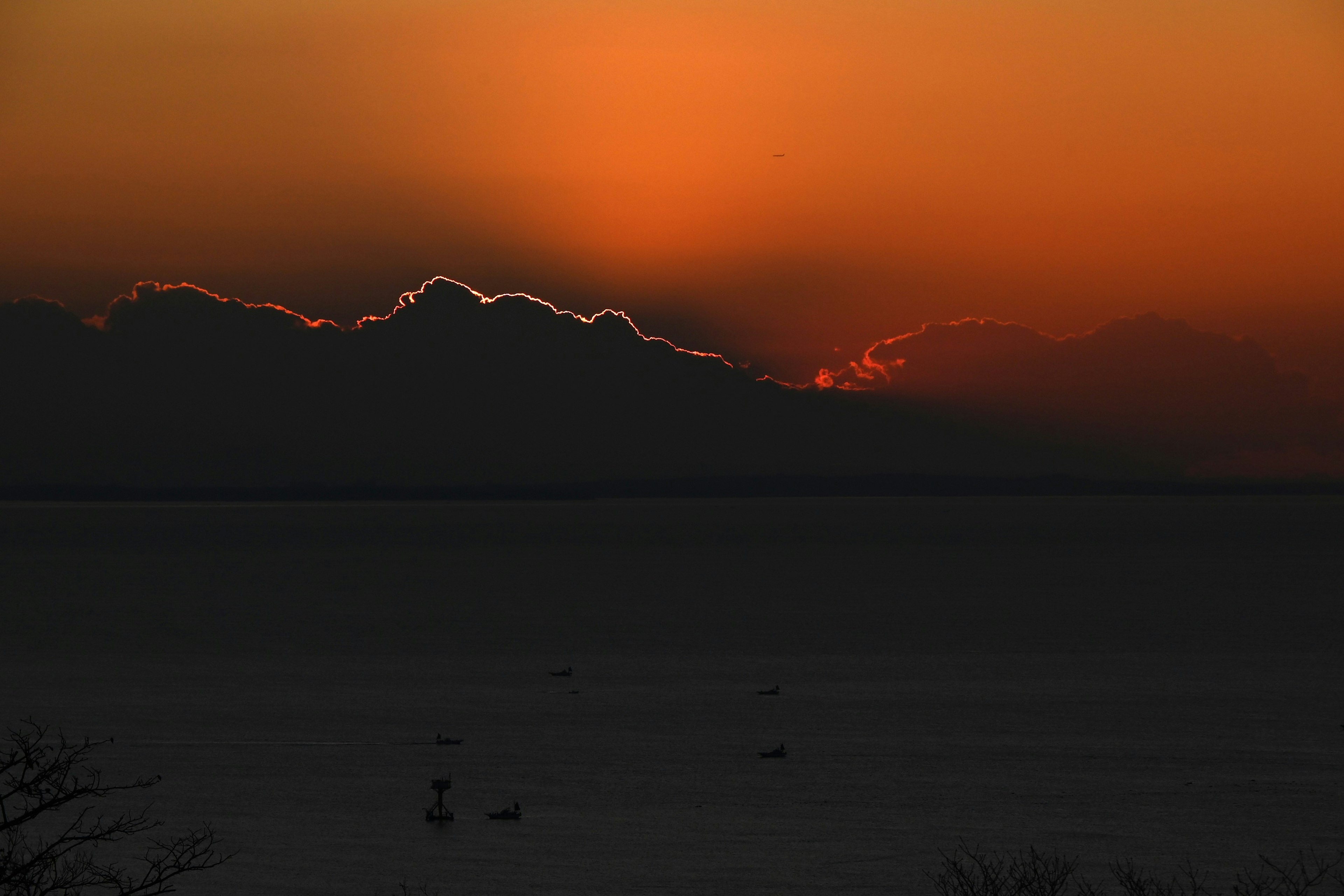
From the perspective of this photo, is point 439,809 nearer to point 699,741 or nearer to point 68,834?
point 68,834

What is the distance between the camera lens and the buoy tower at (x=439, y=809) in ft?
218

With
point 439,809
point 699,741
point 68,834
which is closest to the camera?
point 68,834

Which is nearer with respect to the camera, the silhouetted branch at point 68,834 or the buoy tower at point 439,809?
the silhouetted branch at point 68,834

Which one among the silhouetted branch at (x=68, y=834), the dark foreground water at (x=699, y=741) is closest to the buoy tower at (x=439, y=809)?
the dark foreground water at (x=699, y=741)

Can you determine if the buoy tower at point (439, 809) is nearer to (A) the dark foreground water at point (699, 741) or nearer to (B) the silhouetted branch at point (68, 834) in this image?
(A) the dark foreground water at point (699, 741)

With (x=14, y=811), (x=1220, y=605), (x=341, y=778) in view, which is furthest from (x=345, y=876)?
(x=1220, y=605)

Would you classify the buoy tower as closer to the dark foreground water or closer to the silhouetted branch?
the dark foreground water

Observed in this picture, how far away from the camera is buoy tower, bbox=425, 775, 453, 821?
66.4 m

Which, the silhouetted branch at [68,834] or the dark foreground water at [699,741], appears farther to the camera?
the dark foreground water at [699,741]

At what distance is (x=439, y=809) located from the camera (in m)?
68.1

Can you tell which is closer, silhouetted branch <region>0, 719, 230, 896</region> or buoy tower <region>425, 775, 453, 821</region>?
silhouetted branch <region>0, 719, 230, 896</region>

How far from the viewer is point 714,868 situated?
201 ft

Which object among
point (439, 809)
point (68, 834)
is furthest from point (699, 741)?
point (68, 834)

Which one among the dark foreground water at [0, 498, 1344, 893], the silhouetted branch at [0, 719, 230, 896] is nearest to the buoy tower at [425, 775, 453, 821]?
the dark foreground water at [0, 498, 1344, 893]
